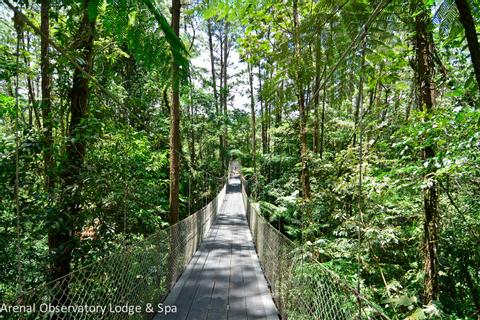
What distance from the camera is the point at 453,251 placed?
2.79 m

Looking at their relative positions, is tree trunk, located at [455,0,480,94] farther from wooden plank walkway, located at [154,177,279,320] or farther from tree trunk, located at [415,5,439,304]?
wooden plank walkway, located at [154,177,279,320]

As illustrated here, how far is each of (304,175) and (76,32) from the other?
279 centimetres

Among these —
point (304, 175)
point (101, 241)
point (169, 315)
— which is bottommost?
point (169, 315)

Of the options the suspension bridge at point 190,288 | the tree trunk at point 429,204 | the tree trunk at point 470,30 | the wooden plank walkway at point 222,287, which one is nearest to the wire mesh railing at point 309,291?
Result: the suspension bridge at point 190,288

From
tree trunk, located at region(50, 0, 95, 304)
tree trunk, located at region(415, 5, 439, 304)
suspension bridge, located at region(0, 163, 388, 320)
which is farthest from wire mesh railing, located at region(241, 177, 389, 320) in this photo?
tree trunk, located at region(50, 0, 95, 304)

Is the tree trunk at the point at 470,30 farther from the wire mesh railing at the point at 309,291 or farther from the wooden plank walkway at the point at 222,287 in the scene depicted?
the wooden plank walkway at the point at 222,287

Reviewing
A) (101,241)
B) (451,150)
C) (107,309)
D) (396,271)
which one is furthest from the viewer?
(396,271)

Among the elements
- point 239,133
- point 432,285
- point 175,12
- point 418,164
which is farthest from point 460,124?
point 239,133

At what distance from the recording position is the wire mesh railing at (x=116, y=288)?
4.14ft

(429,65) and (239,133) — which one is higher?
(239,133)

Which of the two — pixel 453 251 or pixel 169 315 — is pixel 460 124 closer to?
pixel 453 251

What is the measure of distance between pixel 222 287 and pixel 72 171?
2007 mm

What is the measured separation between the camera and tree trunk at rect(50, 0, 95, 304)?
217 cm

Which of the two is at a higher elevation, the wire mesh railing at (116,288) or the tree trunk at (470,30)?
the tree trunk at (470,30)
